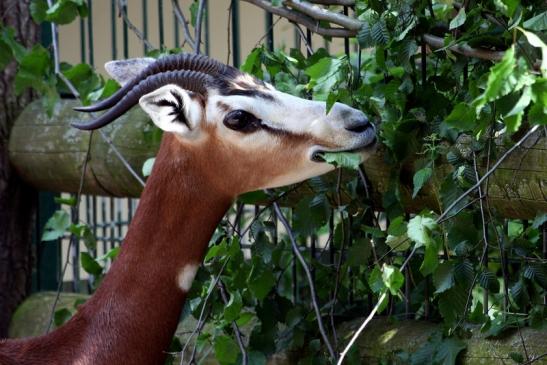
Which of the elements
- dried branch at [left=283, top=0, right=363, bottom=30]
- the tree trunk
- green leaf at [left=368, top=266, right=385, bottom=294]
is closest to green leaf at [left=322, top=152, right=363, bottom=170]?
green leaf at [left=368, top=266, right=385, bottom=294]

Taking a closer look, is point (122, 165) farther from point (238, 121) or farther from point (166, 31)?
point (166, 31)

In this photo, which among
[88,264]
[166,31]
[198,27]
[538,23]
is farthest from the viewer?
[166,31]

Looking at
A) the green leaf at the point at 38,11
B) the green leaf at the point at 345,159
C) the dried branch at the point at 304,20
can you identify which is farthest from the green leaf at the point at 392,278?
the green leaf at the point at 38,11

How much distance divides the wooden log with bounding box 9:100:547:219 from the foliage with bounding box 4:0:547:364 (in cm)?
5

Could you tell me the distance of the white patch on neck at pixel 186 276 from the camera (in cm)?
321

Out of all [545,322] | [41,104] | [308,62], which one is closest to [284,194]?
[308,62]

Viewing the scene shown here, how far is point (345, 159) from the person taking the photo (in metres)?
2.98

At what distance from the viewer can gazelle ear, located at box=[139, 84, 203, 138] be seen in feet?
10.0

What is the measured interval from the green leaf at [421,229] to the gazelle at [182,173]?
1.14ft

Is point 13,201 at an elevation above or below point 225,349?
below

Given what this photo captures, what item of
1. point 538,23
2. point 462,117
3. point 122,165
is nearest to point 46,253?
point 122,165

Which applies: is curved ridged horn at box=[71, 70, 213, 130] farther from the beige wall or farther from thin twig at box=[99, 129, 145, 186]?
the beige wall

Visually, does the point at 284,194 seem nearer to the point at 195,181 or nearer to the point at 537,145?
the point at 195,181

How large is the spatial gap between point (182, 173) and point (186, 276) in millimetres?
303
